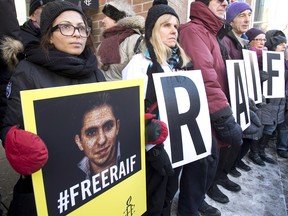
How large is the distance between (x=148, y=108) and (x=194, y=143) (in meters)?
0.42

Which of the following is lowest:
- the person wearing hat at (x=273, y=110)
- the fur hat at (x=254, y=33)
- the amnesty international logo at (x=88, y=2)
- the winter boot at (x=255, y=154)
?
the winter boot at (x=255, y=154)

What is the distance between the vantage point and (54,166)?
95 centimetres

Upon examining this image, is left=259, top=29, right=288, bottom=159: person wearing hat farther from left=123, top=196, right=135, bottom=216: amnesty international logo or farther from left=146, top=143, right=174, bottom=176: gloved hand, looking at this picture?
left=123, top=196, right=135, bottom=216: amnesty international logo

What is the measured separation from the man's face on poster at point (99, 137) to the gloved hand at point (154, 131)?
26cm

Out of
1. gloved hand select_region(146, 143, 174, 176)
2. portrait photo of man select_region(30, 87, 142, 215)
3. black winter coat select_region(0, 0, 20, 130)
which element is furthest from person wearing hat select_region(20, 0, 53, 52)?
gloved hand select_region(146, 143, 174, 176)

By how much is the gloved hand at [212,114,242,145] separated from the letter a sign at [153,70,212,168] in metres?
0.17

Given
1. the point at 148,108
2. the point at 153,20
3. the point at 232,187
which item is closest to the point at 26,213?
the point at 148,108

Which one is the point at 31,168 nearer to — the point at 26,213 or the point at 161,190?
the point at 26,213

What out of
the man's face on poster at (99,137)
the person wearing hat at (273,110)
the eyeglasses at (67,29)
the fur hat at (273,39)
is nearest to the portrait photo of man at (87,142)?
the man's face on poster at (99,137)

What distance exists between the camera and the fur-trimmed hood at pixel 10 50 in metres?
1.51

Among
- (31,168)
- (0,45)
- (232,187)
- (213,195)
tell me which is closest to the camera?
(31,168)

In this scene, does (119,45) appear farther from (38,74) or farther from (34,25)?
(38,74)

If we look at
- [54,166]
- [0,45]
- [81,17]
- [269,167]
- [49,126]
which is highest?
[81,17]

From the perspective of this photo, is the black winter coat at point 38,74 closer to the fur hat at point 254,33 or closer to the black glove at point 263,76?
the black glove at point 263,76
